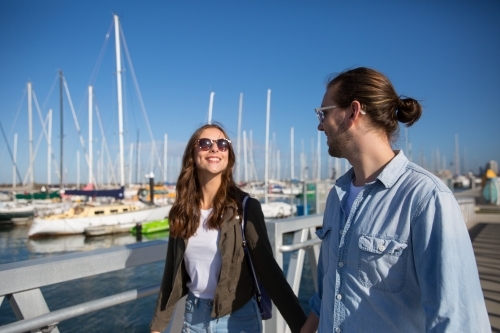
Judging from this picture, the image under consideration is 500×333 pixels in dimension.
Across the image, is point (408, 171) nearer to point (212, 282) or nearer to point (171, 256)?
point (212, 282)

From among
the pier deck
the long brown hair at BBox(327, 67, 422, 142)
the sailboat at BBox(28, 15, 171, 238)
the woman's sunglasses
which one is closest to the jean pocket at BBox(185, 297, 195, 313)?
the woman's sunglasses

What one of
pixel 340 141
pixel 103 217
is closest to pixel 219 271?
pixel 340 141

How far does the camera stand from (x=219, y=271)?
201cm

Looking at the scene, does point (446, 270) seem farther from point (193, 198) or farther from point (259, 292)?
point (193, 198)

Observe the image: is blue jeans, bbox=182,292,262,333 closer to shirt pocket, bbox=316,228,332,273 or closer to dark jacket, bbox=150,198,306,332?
dark jacket, bbox=150,198,306,332

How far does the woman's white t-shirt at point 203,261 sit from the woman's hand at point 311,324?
0.50 metres

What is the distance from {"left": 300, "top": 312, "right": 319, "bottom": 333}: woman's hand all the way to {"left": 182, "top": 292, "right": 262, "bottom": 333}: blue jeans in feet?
1.00

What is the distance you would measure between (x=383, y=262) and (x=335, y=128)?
22.3 inches

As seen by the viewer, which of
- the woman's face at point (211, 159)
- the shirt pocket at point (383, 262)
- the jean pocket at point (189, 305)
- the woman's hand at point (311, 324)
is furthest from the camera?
the woman's face at point (211, 159)

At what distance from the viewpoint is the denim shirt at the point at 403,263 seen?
1160 millimetres

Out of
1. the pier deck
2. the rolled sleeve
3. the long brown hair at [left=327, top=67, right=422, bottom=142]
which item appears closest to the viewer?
the rolled sleeve

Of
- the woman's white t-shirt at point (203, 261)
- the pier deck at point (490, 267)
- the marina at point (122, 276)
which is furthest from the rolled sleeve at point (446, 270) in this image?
the pier deck at point (490, 267)

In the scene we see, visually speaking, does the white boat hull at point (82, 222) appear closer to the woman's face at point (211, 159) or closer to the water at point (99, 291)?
the water at point (99, 291)

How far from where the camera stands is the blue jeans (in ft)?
6.41
